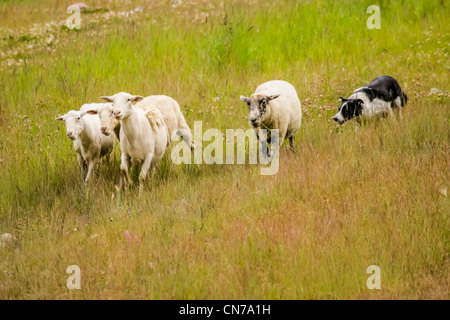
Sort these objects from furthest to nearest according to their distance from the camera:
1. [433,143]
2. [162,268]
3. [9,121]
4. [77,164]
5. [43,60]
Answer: [43,60] < [9,121] < [77,164] < [433,143] < [162,268]

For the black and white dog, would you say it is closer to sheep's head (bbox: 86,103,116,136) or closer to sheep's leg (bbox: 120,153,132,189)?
sheep's leg (bbox: 120,153,132,189)

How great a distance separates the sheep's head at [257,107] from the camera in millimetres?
7605

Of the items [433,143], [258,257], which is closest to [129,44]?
[433,143]

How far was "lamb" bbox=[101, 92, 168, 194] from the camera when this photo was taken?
23.0ft

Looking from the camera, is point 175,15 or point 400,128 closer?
point 400,128

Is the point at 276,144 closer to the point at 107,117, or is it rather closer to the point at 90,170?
the point at 107,117

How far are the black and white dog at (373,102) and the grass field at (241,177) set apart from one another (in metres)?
0.23

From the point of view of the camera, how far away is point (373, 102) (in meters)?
9.12

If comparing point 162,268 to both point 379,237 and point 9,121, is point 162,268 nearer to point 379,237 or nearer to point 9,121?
point 379,237

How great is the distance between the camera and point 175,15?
1500 cm

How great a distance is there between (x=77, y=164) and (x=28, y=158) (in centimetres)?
73

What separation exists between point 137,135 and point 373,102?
4.17 meters

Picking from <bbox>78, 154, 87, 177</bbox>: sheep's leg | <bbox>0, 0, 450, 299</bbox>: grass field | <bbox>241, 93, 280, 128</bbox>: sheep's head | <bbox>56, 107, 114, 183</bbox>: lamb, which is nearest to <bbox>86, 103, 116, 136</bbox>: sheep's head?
<bbox>56, 107, 114, 183</bbox>: lamb

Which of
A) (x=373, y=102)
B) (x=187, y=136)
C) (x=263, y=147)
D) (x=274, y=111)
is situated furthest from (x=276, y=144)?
(x=373, y=102)
